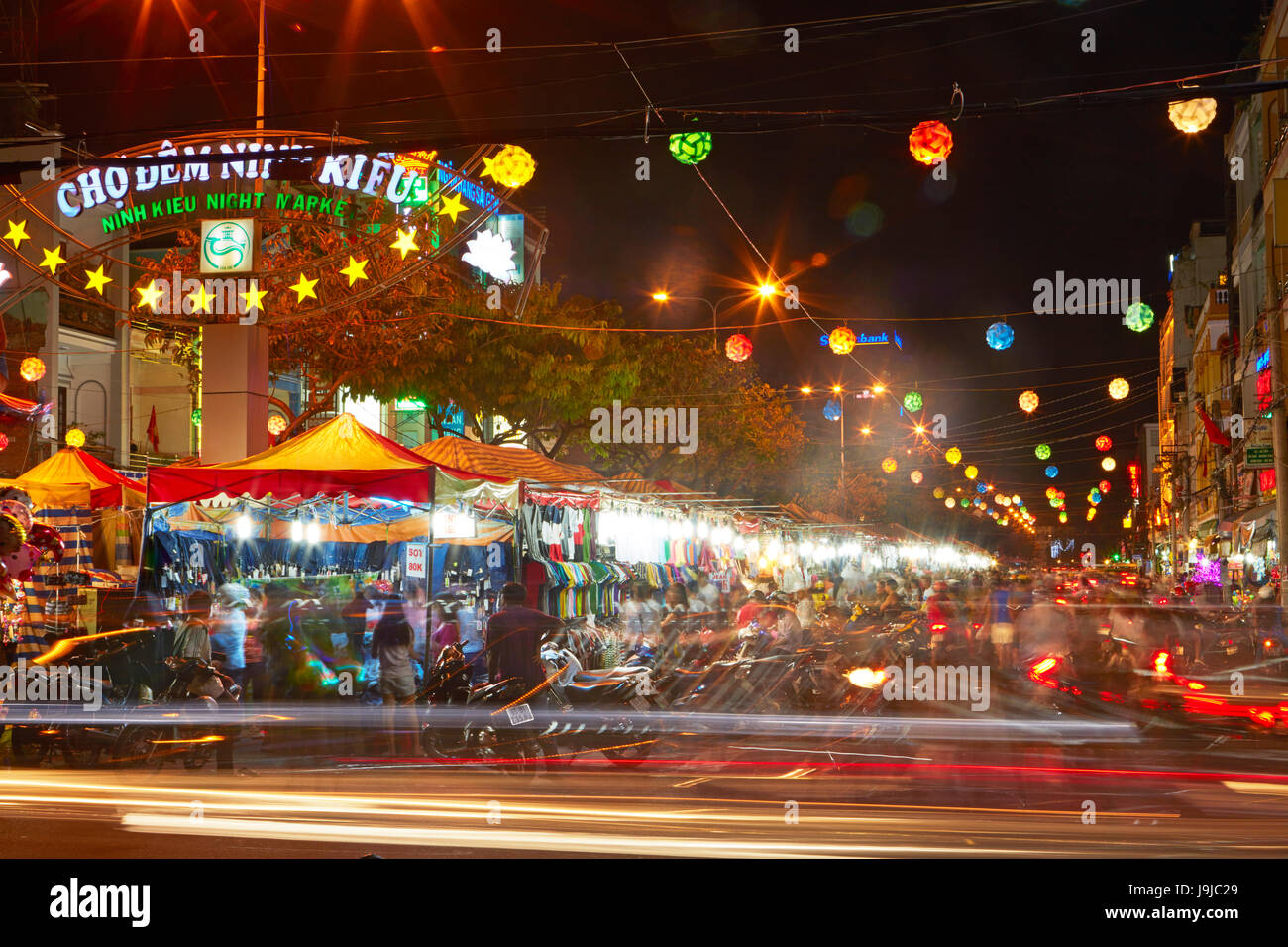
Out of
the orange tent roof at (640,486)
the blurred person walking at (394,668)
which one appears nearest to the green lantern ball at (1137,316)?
the orange tent roof at (640,486)

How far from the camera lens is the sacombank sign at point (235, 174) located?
1474 centimetres

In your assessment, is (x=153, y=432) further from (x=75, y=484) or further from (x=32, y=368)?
(x=75, y=484)

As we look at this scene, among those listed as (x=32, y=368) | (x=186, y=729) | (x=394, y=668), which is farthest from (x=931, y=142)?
(x=32, y=368)

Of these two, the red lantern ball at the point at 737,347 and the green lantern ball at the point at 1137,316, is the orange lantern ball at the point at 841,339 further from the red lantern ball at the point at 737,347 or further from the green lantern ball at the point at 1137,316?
the green lantern ball at the point at 1137,316

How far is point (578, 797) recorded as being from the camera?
9141 mm

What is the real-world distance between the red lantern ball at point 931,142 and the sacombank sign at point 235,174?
635 cm

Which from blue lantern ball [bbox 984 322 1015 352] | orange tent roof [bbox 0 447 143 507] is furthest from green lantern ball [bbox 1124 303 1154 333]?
orange tent roof [bbox 0 447 143 507]

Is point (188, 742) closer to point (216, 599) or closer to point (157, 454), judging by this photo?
point (216, 599)

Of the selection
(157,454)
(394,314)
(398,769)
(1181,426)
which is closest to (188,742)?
(398,769)

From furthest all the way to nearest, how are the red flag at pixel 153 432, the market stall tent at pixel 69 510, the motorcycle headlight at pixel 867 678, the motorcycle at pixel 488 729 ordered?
the red flag at pixel 153 432, the market stall tent at pixel 69 510, the motorcycle headlight at pixel 867 678, the motorcycle at pixel 488 729

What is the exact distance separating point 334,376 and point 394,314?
7.41 ft

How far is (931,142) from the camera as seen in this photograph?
41.9 ft

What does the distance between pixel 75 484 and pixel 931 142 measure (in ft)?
44.2

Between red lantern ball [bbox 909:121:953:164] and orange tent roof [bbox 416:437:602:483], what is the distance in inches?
266
